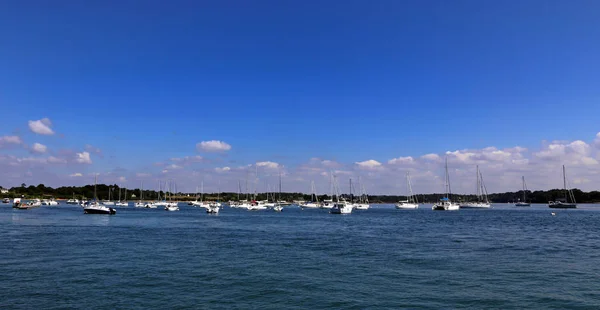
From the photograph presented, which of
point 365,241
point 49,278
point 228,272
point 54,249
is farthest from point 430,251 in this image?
point 54,249

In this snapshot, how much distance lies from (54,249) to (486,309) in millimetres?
39260

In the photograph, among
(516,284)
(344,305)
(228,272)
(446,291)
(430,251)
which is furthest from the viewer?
(430,251)

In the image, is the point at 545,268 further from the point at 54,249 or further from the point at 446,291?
the point at 54,249

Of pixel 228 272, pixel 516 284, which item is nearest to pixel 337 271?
pixel 228 272

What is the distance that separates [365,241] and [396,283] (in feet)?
89.2

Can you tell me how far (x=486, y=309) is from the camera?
70.5 feet

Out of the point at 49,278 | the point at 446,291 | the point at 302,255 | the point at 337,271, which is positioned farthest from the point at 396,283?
the point at 49,278

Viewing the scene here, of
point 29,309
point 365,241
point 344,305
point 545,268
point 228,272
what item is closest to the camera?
point 29,309

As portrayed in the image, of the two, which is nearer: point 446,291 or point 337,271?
point 446,291

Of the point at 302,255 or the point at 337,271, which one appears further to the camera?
the point at 302,255

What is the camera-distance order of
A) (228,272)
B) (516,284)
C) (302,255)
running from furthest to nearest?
1. (302,255)
2. (228,272)
3. (516,284)

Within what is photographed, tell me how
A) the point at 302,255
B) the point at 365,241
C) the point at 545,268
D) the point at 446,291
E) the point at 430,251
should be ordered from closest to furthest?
1. the point at 446,291
2. the point at 545,268
3. the point at 302,255
4. the point at 430,251
5. the point at 365,241

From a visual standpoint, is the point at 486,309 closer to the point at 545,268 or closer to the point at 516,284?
the point at 516,284

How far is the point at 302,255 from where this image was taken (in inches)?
1606
